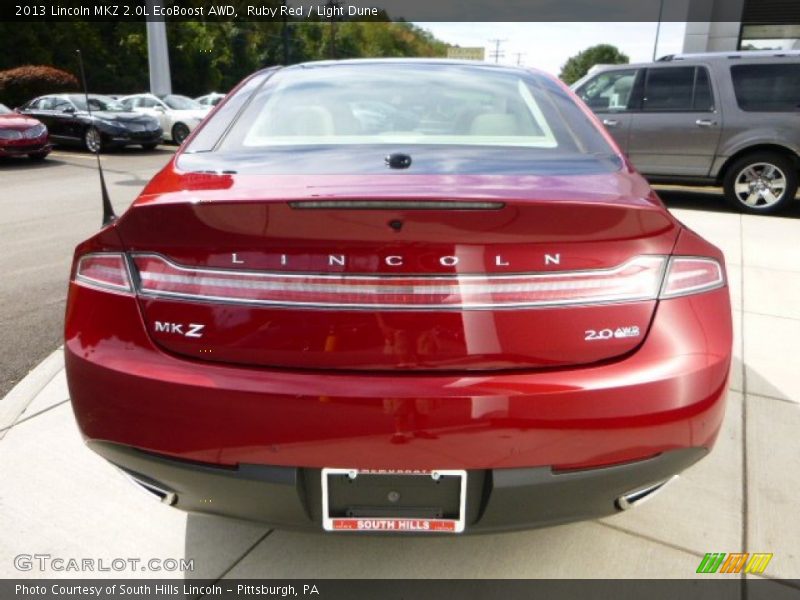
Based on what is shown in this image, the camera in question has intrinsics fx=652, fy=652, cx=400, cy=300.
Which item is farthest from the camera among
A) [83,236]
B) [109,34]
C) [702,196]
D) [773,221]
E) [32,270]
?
[109,34]

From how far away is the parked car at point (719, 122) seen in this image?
789cm

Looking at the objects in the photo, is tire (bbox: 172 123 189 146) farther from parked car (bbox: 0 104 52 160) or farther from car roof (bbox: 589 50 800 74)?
car roof (bbox: 589 50 800 74)

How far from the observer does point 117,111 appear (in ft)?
52.9

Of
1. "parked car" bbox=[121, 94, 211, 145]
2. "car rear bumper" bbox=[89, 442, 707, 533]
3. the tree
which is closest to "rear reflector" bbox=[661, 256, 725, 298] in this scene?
"car rear bumper" bbox=[89, 442, 707, 533]

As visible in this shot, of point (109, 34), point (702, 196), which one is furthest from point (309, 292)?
point (109, 34)

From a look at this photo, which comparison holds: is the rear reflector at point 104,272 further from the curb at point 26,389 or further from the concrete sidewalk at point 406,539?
the curb at point 26,389

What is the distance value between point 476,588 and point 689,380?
0.94 m

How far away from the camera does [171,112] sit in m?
17.3

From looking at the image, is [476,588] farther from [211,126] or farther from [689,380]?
[211,126]

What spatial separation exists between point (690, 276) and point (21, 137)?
14867 mm

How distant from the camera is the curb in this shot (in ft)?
9.93

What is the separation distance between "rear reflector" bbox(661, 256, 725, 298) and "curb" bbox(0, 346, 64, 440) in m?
2.77

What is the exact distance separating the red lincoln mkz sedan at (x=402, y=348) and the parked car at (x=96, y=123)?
49.6 ft

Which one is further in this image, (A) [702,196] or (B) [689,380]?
(A) [702,196]
